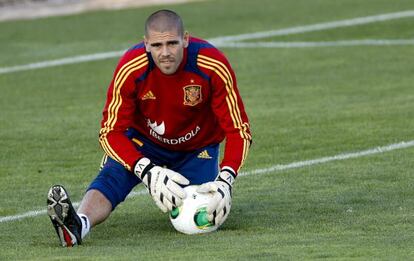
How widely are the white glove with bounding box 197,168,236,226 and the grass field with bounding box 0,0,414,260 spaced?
0.11 m

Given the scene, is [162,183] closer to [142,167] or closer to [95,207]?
[142,167]

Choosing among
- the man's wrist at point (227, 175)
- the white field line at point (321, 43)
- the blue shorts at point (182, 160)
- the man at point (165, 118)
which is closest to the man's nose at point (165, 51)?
the man at point (165, 118)

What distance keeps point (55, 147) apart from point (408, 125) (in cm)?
314

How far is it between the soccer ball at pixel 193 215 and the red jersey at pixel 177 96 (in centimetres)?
28

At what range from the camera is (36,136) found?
41.6 ft

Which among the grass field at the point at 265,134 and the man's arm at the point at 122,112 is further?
the man's arm at the point at 122,112

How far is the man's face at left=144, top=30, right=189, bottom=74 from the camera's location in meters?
8.22

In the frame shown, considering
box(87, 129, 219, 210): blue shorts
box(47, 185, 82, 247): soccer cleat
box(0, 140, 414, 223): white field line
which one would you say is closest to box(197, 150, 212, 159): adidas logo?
box(87, 129, 219, 210): blue shorts

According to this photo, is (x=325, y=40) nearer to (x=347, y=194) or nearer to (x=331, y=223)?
(x=347, y=194)

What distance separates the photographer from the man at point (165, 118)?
27.1 ft

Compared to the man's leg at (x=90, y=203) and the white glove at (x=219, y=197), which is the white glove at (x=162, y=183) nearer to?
the white glove at (x=219, y=197)

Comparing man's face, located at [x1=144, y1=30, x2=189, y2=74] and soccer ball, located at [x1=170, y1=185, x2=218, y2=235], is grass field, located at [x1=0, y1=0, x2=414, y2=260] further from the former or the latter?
man's face, located at [x1=144, y1=30, x2=189, y2=74]

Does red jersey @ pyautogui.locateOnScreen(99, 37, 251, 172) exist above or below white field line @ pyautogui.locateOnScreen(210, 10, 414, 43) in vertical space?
above

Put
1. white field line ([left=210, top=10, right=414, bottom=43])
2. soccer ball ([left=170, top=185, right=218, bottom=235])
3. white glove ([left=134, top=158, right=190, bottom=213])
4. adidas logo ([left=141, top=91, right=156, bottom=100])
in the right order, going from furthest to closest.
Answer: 1. white field line ([left=210, top=10, right=414, bottom=43])
2. adidas logo ([left=141, top=91, right=156, bottom=100])
3. soccer ball ([left=170, top=185, right=218, bottom=235])
4. white glove ([left=134, top=158, right=190, bottom=213])
